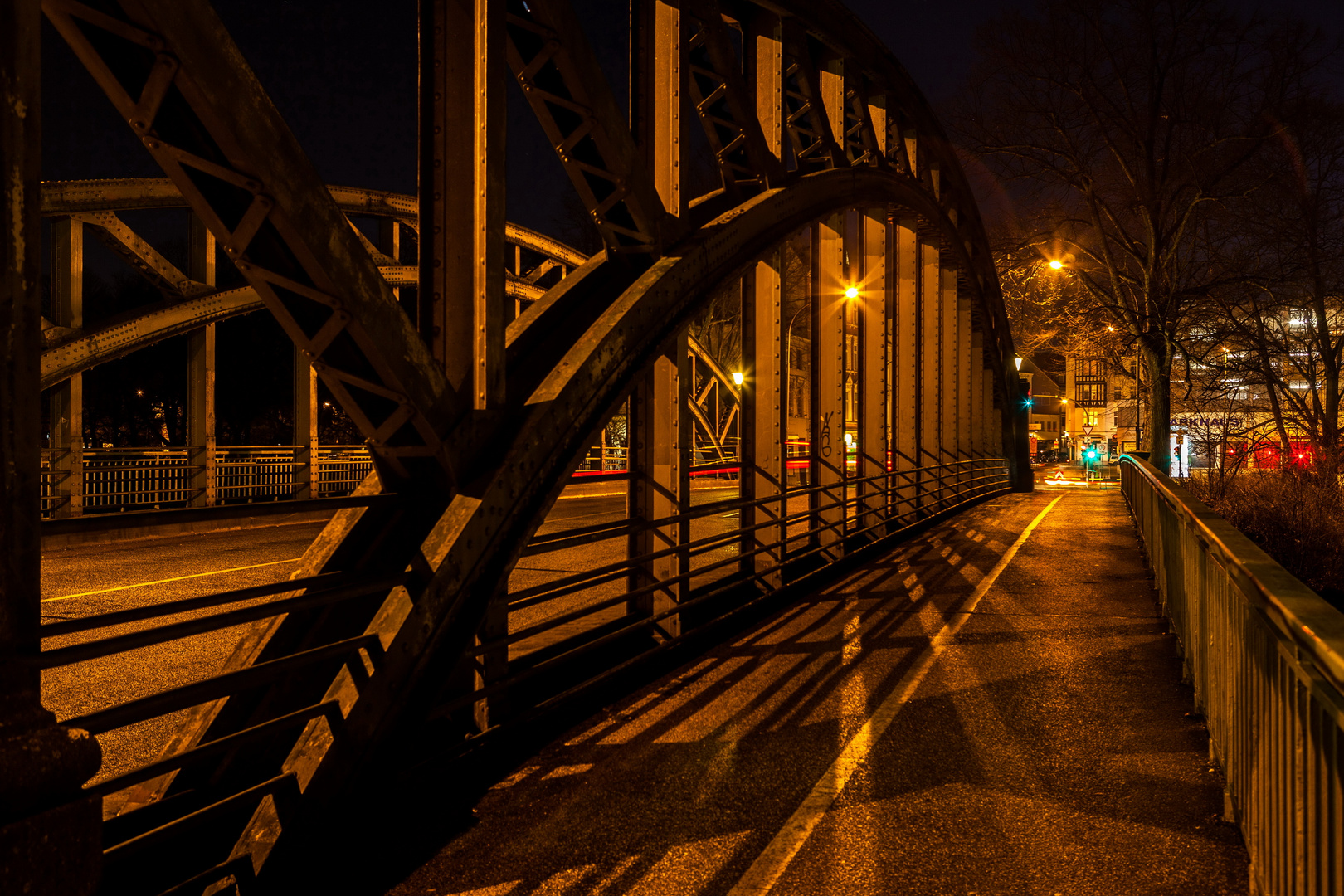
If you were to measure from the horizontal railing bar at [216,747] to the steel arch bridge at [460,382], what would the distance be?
0.04 ft

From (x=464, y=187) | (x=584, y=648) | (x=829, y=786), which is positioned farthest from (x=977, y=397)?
(x=464, y=187)

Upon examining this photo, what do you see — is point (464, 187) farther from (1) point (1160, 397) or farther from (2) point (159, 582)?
(1) point (1160, 397)

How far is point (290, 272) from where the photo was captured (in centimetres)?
392

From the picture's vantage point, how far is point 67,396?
1872 cm

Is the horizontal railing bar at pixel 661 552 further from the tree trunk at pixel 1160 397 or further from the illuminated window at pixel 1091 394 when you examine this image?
the illuminated window at pixel 1091 394

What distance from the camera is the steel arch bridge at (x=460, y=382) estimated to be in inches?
138

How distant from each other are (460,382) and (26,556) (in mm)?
2342

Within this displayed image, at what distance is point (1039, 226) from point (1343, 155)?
22.9 ft

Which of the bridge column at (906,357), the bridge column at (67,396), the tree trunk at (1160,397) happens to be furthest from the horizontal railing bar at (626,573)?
the tree trunk at (1160,397)

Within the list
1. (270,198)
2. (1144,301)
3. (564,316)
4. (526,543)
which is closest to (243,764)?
(526,543)

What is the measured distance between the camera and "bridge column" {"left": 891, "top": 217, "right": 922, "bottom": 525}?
16.1 metres

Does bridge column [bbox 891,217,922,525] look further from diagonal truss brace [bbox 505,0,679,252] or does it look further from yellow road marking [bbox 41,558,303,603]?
diagonal truss brace [bbox 505,0,679,252]

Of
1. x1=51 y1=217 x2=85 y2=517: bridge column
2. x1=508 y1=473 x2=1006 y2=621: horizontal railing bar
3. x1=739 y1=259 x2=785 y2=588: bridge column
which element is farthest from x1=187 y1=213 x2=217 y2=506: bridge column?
x1=508 y1=473 x2=1006 y2=621: horizontal railing bar

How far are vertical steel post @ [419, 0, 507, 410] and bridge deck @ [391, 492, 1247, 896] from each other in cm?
215
